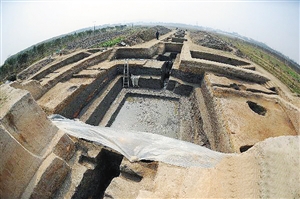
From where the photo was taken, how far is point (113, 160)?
516cm

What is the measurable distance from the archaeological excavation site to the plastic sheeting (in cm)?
2

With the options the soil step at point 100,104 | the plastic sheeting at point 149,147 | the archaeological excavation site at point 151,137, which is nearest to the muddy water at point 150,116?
the archaeological excavation site at point 151,137

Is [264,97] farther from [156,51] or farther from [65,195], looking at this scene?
[156,51]

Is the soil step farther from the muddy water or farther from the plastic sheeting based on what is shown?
the plastic sheeting

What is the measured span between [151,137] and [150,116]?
3.69 metres

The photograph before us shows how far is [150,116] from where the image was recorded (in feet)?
27.9

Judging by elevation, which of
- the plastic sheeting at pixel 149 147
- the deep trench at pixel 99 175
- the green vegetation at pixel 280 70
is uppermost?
the green vegetation at pixel 280 70

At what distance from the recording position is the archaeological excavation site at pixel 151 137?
293 cm

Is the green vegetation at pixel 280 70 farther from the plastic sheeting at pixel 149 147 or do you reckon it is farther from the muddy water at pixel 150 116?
the plastic sheeting at pixel 149 147

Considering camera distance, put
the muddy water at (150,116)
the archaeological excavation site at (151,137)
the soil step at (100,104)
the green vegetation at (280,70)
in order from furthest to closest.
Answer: the green vegetation at (280,70), the muddy water at (150,116), the soil step at (100,104), the archaeological excavation site at (151,137)

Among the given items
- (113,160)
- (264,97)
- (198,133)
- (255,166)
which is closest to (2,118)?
(113,160)

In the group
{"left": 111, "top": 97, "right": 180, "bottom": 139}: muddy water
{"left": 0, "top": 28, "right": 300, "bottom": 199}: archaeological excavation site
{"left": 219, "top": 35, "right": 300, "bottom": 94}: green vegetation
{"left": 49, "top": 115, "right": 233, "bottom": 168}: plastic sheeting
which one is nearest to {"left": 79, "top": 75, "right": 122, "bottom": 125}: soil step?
{"left": 0, "top": 28, "right": 300, "bottom": 199}: archaeological excavation site

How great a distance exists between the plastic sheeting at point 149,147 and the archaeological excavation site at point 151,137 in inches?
0.9

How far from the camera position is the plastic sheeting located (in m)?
4.21
